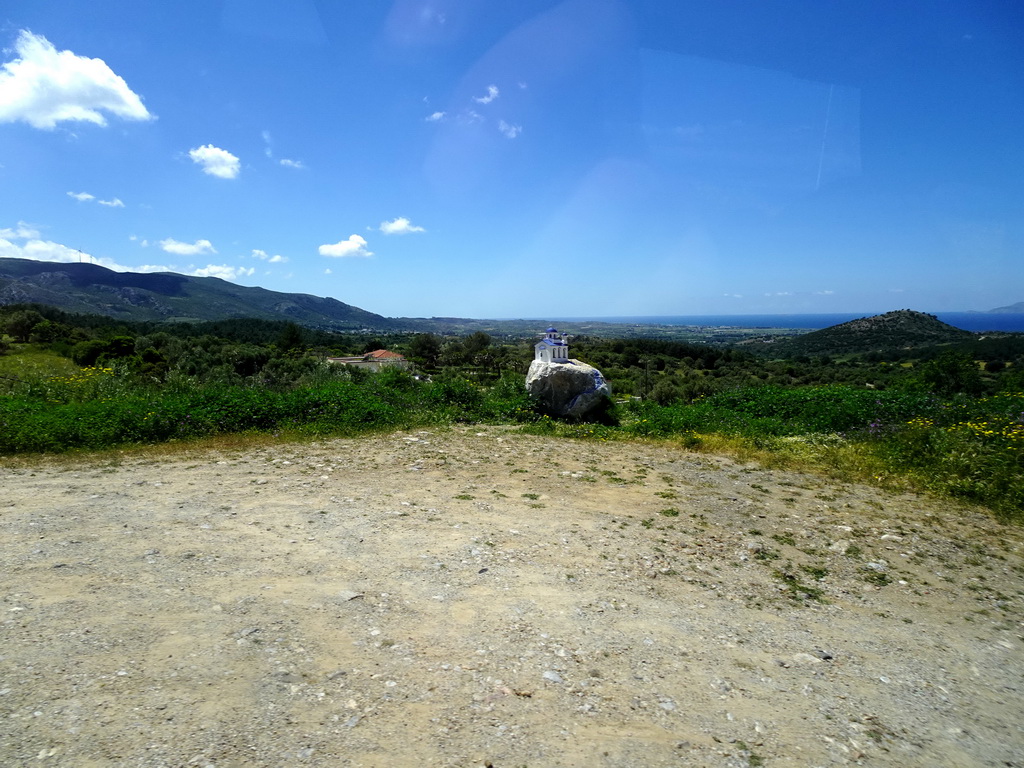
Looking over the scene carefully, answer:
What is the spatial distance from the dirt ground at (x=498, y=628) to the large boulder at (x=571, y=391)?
6057mm

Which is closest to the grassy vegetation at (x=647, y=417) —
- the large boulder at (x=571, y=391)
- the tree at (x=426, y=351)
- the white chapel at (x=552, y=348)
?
the large boulder at (x=571, y=391)

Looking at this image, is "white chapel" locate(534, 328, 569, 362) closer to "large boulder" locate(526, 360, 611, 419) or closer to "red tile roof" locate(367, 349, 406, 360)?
"large boulder" locate(526, 360, 611, 419)

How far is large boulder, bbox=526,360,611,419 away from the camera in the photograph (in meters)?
13.8


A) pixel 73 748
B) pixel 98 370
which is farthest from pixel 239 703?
pixel 98 370

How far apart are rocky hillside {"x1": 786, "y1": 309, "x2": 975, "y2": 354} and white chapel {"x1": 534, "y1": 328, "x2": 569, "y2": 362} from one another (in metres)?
56.6

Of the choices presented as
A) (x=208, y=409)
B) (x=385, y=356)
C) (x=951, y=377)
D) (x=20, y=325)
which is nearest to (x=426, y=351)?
(x=385, y=356)

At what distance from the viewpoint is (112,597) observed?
4.47 m

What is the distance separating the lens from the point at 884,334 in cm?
6438

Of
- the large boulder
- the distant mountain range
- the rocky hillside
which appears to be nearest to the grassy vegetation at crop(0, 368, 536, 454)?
the large boulder

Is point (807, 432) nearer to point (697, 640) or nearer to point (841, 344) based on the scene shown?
point (697, 640)

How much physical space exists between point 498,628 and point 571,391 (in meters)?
9.97

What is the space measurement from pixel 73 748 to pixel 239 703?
32.0 inches

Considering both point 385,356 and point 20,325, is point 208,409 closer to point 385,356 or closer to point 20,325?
point 385,356

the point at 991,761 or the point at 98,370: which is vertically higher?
the point at 98,370
